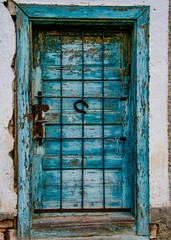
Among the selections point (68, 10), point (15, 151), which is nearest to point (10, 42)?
point (68, 10)

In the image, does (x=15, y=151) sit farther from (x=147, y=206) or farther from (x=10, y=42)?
(x=147, y=206)

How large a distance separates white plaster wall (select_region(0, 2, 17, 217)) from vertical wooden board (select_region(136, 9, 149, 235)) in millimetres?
1054

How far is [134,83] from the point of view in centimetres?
186

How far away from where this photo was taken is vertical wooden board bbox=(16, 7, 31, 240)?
1.79 metres

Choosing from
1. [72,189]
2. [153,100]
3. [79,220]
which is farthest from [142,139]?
[79,220]

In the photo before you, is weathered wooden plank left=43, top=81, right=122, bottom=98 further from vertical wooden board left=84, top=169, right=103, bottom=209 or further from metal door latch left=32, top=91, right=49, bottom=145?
vertical wooden board left=84, top=169, right=103, bottom=209

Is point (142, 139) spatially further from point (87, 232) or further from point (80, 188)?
point (87, 232)

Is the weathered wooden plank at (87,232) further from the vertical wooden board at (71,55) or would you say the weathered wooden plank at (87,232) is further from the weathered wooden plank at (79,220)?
the vertical wooden board at (71,55)

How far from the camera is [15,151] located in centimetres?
182

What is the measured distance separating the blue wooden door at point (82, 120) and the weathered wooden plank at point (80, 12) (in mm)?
140

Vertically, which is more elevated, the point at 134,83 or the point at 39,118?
the point at 134,83

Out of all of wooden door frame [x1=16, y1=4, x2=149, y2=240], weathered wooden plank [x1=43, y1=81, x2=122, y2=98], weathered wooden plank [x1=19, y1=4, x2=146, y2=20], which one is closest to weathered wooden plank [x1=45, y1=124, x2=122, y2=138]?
wooden door frame [x1=16, y1=4, x2=149, y2=240]

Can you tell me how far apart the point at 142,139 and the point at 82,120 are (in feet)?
1.79

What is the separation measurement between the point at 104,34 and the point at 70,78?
0.50 m
